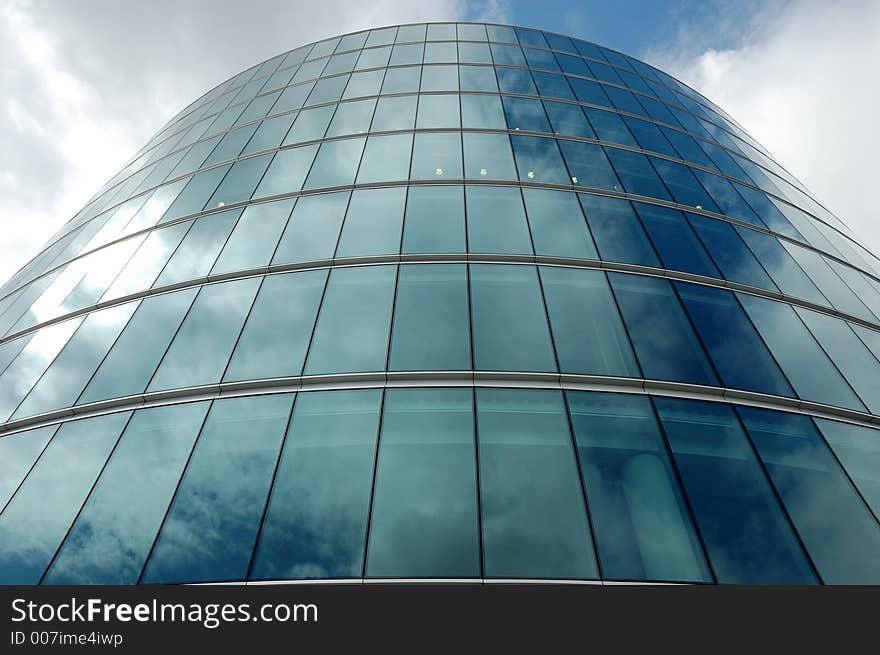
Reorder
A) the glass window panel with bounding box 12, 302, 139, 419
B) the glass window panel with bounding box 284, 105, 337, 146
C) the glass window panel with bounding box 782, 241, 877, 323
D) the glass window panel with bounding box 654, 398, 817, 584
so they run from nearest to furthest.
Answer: the glass window panel with bounding box 654, 398, 817, 584 < the glass window panel with bounding box 12, 302, 139, 419 < the glass window panel with bounding box 782, 241, 877, 323 < the glass window panel with bounding box 284, 105, 337, 146

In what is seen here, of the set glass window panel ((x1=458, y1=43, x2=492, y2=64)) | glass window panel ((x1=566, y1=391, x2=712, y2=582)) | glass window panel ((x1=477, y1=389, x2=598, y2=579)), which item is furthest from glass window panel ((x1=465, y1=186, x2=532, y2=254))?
glass window panel ((x1=458, y1=43, x2=492, y2=64))

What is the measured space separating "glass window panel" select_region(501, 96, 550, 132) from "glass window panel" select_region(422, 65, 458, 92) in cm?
208

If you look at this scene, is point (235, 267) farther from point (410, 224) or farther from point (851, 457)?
point (851, 457)

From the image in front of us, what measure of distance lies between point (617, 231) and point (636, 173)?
11.9 feet

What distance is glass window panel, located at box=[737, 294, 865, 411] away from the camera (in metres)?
11.0

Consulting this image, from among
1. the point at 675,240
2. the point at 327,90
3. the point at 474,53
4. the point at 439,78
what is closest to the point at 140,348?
the point at 327,90

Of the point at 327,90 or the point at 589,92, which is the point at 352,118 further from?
the point at 589,92

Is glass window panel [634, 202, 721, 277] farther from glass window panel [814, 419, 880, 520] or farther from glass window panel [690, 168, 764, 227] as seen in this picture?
glass window panel [814, 419, 880, 520]

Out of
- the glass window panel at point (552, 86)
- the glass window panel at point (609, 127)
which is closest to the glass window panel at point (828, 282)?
the glass window panel at point (609, 127)

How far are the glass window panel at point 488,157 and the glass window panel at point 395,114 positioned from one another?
2.11 meters

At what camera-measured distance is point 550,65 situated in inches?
864

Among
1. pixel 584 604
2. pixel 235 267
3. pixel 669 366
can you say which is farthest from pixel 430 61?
pixel 584 604

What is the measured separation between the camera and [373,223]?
1358 cm

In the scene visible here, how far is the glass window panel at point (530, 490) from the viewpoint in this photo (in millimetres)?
7348
